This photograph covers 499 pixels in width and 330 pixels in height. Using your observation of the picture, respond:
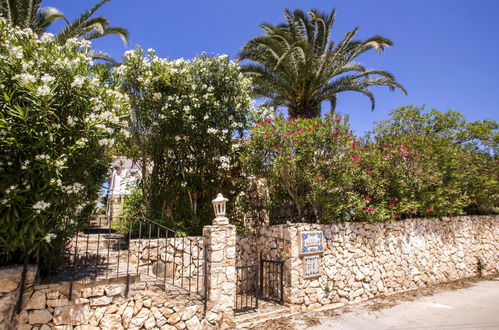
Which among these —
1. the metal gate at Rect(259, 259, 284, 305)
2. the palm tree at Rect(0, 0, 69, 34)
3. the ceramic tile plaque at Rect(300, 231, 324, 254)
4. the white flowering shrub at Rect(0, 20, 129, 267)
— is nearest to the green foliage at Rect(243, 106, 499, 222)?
the ceramic tile plaque at Rect(300, 231, 324, 254)

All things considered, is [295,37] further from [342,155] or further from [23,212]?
[23,212]

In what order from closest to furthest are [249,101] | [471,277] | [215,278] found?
[215,278]
[249,101]
[471,277]

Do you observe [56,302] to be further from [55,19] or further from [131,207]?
[55,19]

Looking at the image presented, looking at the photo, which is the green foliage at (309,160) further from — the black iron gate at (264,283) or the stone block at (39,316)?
the stone block at (39,316)

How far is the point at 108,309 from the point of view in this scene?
5.05 m

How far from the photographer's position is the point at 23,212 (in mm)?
4348

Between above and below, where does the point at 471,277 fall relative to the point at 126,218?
below

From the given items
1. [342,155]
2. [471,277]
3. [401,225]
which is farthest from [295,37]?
[471,277]

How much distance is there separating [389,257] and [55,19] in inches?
499

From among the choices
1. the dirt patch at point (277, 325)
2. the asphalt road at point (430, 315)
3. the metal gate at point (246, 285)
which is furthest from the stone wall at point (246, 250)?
the asphalt road at point (430, 315)

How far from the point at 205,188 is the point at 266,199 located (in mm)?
1796

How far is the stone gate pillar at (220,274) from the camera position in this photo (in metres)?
5.68

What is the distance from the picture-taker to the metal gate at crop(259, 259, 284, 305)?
7203 mm

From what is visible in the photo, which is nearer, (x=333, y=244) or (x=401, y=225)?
(x=333, y=244)
